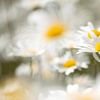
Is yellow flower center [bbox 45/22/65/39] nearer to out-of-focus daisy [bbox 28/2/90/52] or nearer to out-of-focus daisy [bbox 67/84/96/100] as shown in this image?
out-of-focus daisy [bbox 28/2/90/52]

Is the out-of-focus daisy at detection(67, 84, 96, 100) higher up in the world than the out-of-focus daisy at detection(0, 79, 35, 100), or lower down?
lower down

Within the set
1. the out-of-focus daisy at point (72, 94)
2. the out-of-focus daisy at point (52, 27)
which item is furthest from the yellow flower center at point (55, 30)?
the out-of-focus daisy at point (72, 94)

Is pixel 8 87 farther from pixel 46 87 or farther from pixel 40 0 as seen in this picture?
pixel 40 0

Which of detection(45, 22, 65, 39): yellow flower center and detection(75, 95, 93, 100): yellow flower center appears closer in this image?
detection(75, 95, 93, 100): yellow flower center

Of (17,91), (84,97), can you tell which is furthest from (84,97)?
(17,91)

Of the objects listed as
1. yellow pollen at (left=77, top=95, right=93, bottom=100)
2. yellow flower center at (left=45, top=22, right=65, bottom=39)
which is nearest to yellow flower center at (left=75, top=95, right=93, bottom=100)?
yellow pollen at (left=77, top=95, right=93, bottom=100)

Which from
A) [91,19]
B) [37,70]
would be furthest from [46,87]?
[91,19]

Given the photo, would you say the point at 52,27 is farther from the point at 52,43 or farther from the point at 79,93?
the point at 79,93

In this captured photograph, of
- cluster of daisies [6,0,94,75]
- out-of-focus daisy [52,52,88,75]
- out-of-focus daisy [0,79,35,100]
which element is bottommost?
out-of-focus daisy [0,79,35,100]

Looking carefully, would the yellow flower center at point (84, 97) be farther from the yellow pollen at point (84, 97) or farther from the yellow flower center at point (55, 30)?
the yellow flower center at point (55, 30)
